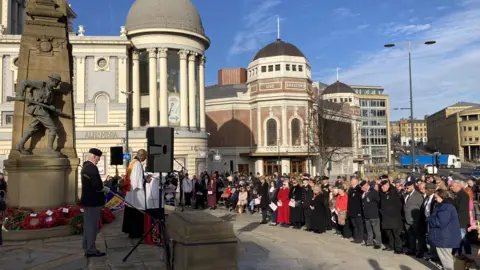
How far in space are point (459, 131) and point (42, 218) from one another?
5629 inches

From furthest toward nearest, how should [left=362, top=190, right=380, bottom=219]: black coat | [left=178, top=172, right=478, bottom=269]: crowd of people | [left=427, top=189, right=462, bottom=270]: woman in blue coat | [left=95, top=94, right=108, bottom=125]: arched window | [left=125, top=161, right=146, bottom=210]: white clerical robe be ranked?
[left=95, top=94, right=108, bottom=125]: arched window
[left=362, top=190, right=380, bottom=219]: black coat
[left=125, top=161, right=146, bottom=210]: white clerical robe
[left=178, top=172, right=478, bottom=269]: crowd of people
[left=427, top=189, right=462, bottom=270]: woman in blue coat

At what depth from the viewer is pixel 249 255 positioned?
9.04m

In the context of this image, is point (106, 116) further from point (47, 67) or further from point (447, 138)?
point (447, 138)

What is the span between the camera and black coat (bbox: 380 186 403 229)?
392 inches

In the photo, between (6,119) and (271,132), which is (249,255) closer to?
(6,119)

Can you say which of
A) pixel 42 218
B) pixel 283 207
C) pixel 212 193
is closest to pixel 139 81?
pixel 212 193

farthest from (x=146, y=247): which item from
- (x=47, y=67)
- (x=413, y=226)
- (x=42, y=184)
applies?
(x=413, y=226)

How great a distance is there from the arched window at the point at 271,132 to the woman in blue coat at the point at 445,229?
46.3 metres

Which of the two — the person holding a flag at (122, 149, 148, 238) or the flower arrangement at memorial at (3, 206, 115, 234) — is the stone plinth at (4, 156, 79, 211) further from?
the person holding a flag at (122, 149, 148, 238)

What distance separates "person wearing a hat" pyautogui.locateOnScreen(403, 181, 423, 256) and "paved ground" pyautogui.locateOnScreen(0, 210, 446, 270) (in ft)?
1.65

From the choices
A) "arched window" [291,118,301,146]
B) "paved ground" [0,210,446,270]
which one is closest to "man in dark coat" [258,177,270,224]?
"paved ground" [0,210,446,270]

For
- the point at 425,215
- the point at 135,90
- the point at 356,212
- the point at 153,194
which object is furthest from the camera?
the point at 135,90

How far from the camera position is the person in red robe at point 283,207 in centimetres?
1448

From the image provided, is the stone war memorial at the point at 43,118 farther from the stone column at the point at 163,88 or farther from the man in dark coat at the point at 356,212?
the stone column at the point at 163,88
